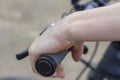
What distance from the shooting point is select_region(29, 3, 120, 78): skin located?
1.82ft

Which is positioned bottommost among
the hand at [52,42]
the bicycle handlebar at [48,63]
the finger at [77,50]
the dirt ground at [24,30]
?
the dirt ground at [24,30]

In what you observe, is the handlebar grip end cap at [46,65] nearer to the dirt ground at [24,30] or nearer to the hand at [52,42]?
the hand at [52,42]

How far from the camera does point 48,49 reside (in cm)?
62

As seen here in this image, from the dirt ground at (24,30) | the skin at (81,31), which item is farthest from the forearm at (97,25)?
the dirt ground at (24,30)

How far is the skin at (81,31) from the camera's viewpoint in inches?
21.8

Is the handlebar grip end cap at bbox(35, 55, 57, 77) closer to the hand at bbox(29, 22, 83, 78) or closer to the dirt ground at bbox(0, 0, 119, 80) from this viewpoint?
the hand at bbox(29, 22, 83, 78)

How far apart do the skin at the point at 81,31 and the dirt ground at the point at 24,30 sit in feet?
5.00

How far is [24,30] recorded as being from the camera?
8.78 feet

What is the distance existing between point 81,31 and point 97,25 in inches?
1.2

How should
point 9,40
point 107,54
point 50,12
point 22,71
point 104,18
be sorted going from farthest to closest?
point 50,12 < point 9,40 < point 22,71 < point 107,54 < point 104,18

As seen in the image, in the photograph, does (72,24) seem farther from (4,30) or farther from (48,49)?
(4,30)

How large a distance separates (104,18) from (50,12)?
7.79ft

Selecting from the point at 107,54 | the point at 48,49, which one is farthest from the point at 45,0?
the point at 48,49

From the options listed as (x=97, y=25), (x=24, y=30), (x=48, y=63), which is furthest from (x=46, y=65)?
(x=24, y=30)
